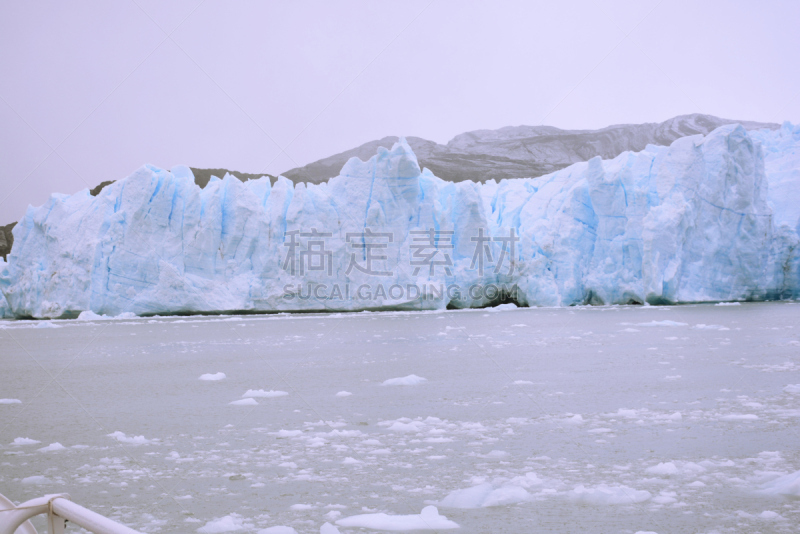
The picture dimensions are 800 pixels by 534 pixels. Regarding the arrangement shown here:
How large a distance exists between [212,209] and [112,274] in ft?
9.81

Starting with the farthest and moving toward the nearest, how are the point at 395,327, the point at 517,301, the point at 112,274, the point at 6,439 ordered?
the point at 517,301 < the point at 112,274 < the point at 395,327 < the point at 6,439

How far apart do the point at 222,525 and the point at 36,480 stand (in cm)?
135

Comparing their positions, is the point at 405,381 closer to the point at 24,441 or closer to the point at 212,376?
the point at 212,376

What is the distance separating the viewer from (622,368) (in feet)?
22.7

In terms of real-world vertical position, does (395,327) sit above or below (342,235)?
below

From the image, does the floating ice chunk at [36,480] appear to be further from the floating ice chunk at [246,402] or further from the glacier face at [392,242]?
the glacier face at [392,242]

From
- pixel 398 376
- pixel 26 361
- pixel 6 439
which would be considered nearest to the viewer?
pixel 6 439

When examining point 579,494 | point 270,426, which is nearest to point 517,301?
point 270,426

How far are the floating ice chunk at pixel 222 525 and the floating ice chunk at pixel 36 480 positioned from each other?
Result: 1.19 metres

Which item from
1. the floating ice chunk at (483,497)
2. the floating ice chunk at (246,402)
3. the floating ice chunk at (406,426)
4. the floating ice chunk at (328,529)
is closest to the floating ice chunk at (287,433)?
the floating ice chunk at (406,426)

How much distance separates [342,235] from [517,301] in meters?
5.85

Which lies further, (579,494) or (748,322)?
(748,322)

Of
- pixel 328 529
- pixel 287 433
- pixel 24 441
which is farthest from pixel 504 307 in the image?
pixel 328 529

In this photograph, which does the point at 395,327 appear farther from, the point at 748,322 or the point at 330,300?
the point at 748,322
